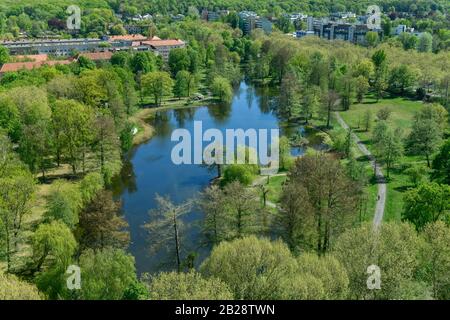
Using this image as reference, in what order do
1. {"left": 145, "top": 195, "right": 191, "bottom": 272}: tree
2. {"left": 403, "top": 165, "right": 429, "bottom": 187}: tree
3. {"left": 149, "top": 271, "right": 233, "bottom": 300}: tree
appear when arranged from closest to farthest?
{"left": 149, "top": 271, "right": 233, "bottom": 300}: tree
{"left": 145, "top": 195, "right": 191, "bottom": 272}: tree
{"left": 403, "top": 165, "right": 429, "bottom": 187}: tree

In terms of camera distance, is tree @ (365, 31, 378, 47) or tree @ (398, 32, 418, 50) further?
tree @ (365, 31, 378, 47)

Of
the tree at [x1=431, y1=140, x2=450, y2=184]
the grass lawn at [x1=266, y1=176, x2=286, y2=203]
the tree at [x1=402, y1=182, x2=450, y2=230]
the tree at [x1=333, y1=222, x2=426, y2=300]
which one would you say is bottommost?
the grass lawn at [x1=266, y1=176, x2=286, y2=203]

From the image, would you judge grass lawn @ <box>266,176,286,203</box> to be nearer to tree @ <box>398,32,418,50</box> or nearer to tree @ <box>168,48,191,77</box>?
tree @ <box>168,48,191,77</box>

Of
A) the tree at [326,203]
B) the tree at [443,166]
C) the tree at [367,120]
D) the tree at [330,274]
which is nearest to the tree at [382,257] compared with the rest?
the tree at [330,274]

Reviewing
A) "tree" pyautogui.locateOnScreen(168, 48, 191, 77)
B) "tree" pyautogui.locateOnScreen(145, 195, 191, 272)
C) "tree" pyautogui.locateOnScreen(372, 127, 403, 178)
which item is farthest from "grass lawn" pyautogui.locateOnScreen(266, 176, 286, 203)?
"tree" pyautogui.locateOnScreen(168, 48, 191, 77)

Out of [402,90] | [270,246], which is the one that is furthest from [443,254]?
[402,90]

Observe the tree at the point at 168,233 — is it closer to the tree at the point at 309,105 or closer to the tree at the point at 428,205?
the tree at the point at 428,205

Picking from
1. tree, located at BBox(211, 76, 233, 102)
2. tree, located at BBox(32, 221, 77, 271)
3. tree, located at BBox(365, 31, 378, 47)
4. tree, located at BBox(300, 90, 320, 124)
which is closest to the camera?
tree, located at BBox(32, 221, 77, 271)
